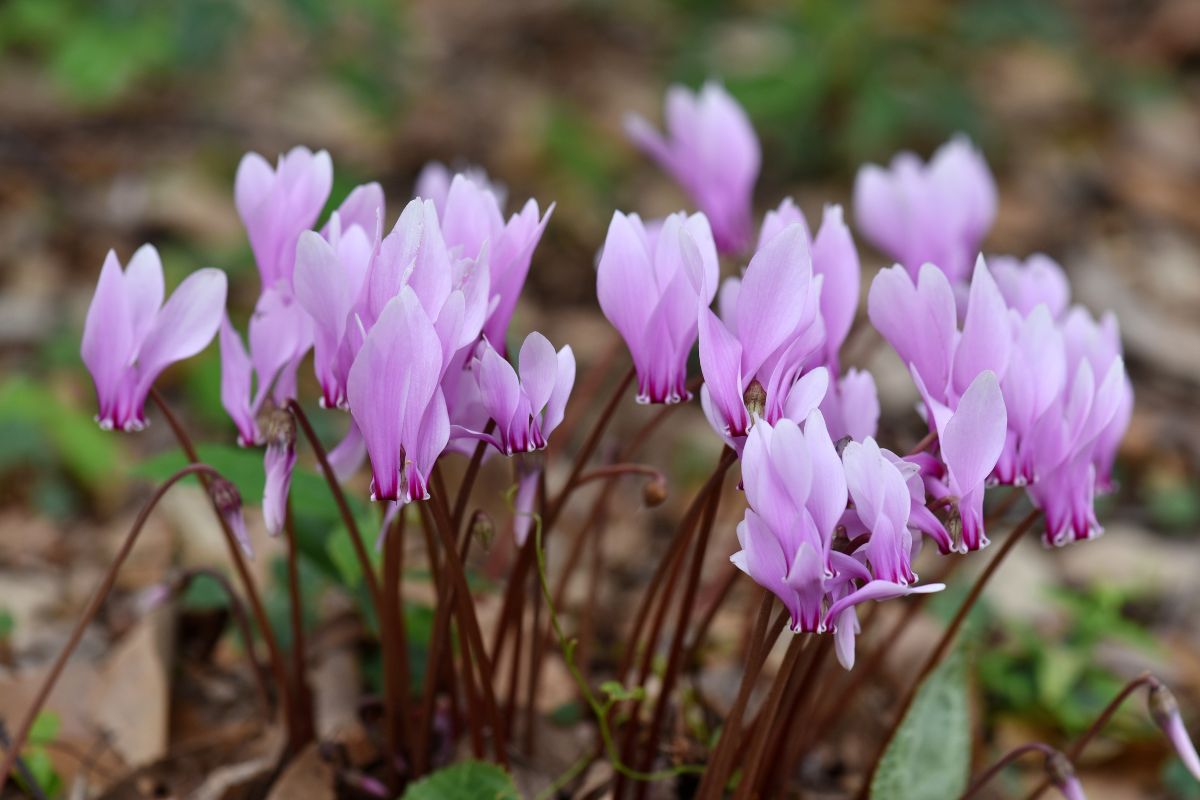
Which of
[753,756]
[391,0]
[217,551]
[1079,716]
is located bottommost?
[1079,716]

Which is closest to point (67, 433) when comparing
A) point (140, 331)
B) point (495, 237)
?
point (140, 331)

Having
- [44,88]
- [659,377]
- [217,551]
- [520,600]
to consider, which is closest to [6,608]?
[217,551]

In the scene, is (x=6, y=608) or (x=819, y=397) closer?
(x=819, y=397)

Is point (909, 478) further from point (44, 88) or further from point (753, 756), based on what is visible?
point (44, 88)

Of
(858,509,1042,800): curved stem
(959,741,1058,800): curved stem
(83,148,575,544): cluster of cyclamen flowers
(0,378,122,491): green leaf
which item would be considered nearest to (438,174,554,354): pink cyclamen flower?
(83,148,575,544): cluster of cyclamen flowers

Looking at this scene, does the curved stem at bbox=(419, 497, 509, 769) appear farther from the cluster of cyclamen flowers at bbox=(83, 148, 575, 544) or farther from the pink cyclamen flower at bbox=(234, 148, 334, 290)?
the pink cyclamen flower at bbox=(234, 148, 334, 290)
